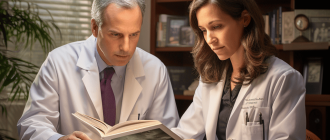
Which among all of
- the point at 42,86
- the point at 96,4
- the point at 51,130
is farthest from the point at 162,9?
the point at 51,130

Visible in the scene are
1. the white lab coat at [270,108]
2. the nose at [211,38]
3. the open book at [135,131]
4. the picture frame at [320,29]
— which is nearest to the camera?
the open book at [135,131]

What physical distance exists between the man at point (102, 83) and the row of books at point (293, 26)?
3.56 feet

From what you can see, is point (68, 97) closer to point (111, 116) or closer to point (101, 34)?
point (111, 116)

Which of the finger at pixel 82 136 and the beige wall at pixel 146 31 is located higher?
the beige wall at pixel 146 31

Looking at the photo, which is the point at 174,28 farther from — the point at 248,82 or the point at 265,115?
the point at 265,115

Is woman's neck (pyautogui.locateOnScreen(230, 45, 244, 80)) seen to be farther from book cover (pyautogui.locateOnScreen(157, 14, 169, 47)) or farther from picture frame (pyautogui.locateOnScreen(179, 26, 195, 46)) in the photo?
book cover (pyautogui.locateOnScreen(157, 14, 169, 47))

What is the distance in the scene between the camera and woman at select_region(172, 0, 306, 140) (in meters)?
1.13

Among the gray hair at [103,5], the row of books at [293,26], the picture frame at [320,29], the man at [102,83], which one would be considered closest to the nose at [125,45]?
the man at [102,83]

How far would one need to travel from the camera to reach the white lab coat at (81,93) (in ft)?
4.58

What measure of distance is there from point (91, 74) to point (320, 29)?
164cm

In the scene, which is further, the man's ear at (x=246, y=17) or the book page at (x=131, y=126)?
the man's ear at (x=246, y=17)

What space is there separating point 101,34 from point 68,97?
0.36m

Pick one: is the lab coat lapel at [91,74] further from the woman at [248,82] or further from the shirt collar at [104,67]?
the woman at [248,82]

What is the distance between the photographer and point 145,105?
153 cm
